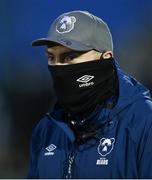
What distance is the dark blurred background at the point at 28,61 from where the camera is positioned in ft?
15.9

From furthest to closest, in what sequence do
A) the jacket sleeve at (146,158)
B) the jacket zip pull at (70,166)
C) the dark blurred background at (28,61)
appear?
the dark blurred background at (28,61), the jacket zip pull at (70,166), the jacket sleeve at (146,158)

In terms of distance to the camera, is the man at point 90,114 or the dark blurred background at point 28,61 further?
the dark blurred background at point 28,61

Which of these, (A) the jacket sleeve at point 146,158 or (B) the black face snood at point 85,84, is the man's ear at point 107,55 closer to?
(B) the black face snood at point 85,84

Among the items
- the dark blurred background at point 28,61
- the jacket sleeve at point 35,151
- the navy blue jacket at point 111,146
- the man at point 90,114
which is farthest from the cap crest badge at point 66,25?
the dark blurred background at point 28,61

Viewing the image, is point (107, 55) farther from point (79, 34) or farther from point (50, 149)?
point (50, 149)

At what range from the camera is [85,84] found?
233cm

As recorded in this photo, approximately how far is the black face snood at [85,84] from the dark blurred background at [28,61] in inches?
96.2

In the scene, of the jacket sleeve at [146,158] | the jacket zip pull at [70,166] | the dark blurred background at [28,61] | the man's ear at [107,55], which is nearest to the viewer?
the jacket sleeve at [146,158]

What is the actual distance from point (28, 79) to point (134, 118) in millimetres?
2912

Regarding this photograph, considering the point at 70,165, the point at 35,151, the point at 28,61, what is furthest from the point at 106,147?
A: the point at 28,61

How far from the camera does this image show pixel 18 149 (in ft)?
16.2

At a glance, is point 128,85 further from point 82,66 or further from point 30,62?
point 30,62

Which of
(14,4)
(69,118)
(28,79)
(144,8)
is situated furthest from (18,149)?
(69,118)

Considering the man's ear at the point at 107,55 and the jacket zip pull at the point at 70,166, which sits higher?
the man's ear at the point at 107,55
